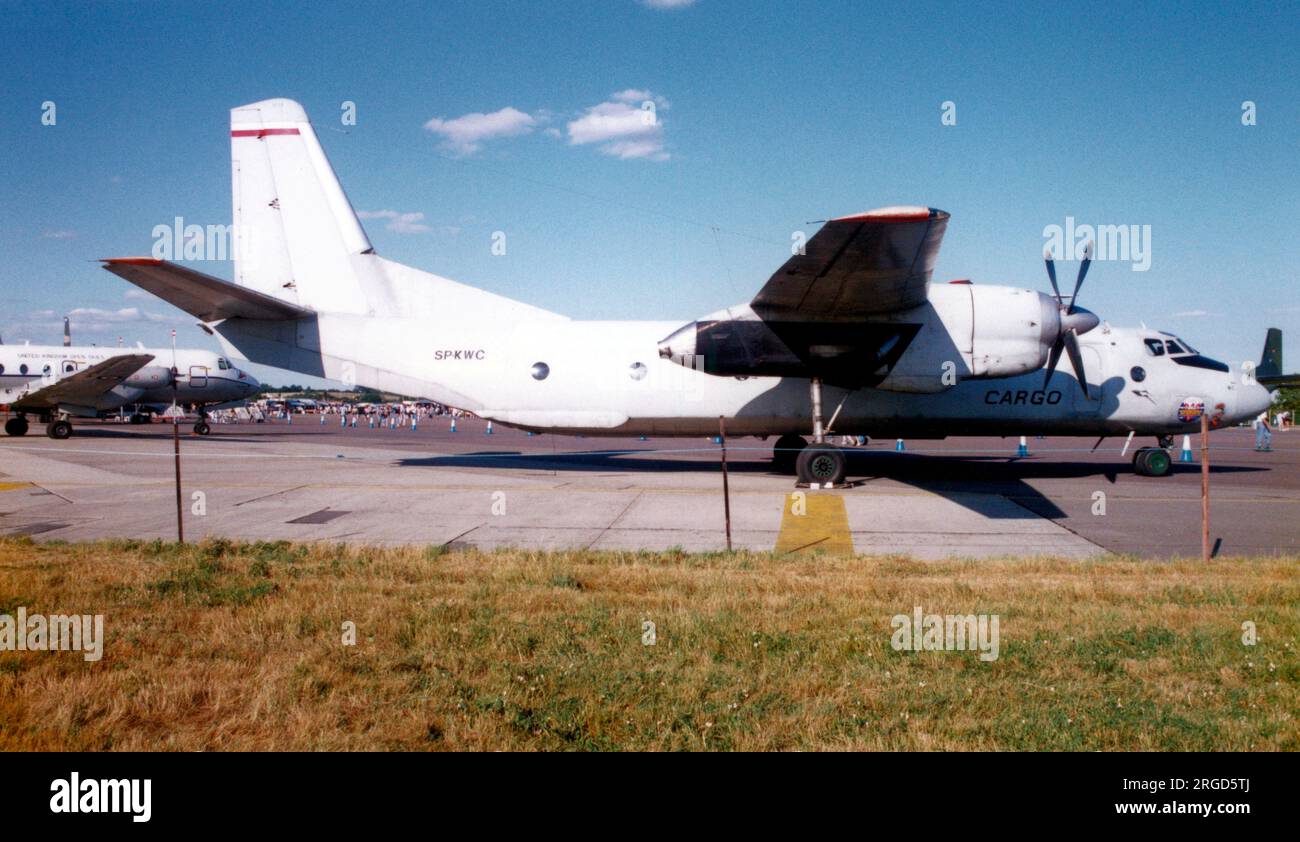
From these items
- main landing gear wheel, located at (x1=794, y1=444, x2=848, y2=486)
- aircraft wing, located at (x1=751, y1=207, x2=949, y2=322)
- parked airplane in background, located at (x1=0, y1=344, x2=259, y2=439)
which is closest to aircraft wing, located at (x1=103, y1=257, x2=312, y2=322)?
aircraft wing, located at (x1=751, y1=207, x2=949, y2=322)

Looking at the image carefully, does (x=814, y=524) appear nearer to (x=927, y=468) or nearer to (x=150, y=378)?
(x=927, y=468)

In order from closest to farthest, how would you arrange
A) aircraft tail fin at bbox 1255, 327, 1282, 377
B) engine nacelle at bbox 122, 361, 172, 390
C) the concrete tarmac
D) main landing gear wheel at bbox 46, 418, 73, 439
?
the concrete tarmac
aircraft tail fin at bbox 1255, 327, 1282, 377
main landing gear wheel at bbox 46, 418, 73, 439
engine nacelle at bbox 122, 361, 172, 390

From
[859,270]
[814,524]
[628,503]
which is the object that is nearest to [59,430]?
[628,503]

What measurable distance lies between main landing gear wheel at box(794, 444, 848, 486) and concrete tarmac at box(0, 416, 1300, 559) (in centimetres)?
50

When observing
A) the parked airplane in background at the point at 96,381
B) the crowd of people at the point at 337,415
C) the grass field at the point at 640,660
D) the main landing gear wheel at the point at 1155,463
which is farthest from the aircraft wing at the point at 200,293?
the main landing gear wheel at the point at 1155,463

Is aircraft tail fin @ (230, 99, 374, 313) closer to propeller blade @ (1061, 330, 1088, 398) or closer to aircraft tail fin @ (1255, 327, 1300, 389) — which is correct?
propeller blade @ (1061, 330, 1088, 398)

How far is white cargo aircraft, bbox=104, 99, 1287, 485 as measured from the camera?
15.1 metres

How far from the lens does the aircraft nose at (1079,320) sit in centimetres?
1526

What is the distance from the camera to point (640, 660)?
5.33 metres

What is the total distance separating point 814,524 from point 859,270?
416 cm

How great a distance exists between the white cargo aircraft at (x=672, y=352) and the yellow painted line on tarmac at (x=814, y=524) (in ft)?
5.86
